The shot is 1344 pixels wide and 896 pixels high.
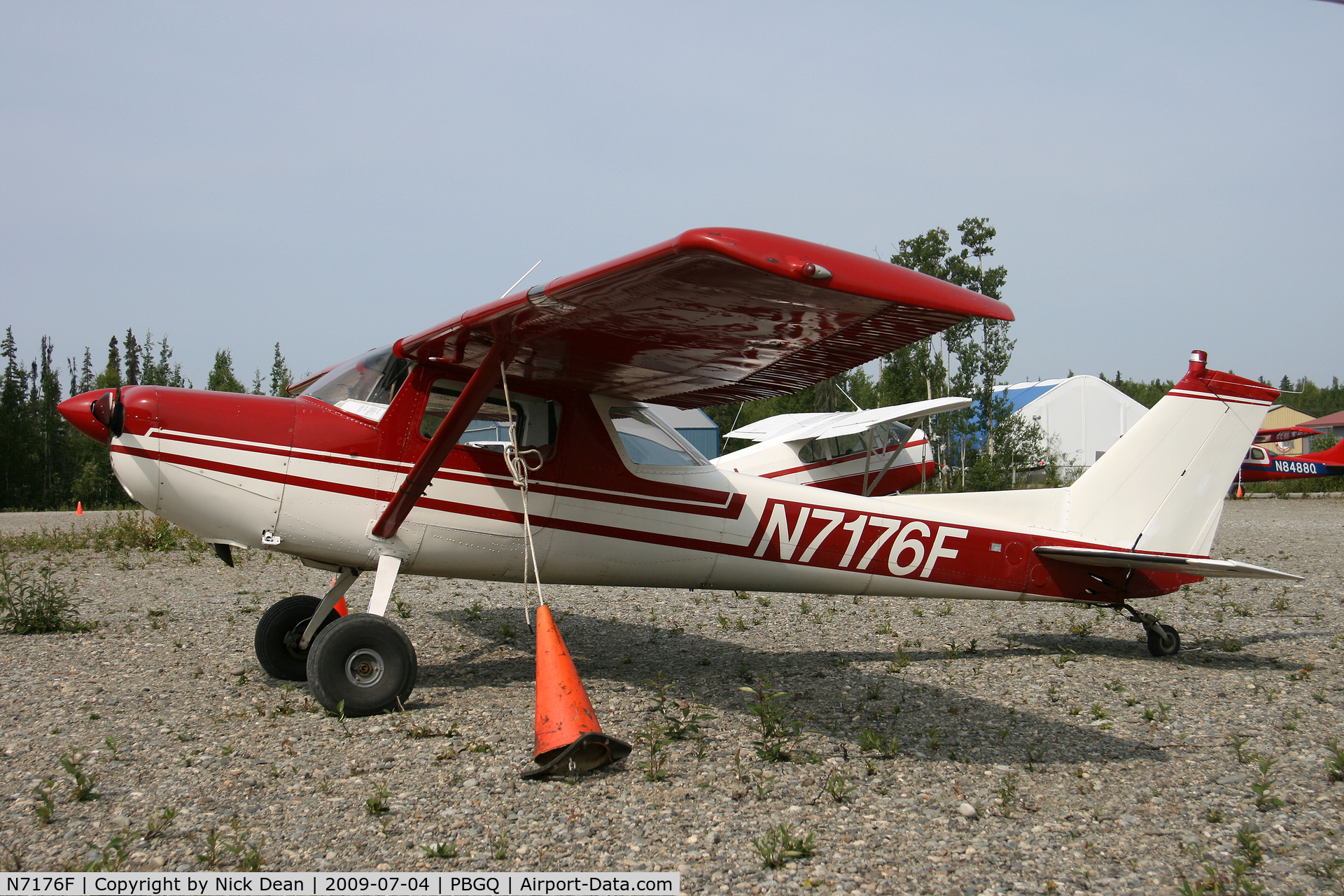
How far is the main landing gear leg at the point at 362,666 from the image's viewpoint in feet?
15.6

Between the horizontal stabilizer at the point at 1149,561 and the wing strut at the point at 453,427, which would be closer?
the wing strut at the point at 453,427

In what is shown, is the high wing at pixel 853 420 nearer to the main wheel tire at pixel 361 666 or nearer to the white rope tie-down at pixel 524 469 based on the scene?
the white rope tie-down at pixel 524 469

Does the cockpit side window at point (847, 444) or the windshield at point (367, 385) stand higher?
the windshield at point (367, 385)

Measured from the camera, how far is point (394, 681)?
492 cm

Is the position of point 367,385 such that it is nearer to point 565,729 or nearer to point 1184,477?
point 565,729

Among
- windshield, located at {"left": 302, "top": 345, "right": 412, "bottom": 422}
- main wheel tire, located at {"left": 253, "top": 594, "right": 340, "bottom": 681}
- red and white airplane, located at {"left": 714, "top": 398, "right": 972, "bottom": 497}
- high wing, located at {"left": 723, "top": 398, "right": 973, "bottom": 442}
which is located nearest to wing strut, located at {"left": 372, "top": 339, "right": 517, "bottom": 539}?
windshield, located at {"left": 302, "top": 345, "right": 412, "bottom": 422}

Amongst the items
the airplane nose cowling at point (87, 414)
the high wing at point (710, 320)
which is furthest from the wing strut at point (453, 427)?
the airplane nose cowling at point (87, 414)

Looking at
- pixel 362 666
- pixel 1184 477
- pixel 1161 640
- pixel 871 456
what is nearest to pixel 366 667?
pixel 362 666

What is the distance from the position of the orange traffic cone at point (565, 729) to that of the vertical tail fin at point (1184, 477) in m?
4.66

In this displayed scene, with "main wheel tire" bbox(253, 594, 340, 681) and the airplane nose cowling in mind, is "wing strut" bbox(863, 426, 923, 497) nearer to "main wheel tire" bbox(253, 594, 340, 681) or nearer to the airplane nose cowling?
"main wheel tire" bbox(253, 594, 340, 681)

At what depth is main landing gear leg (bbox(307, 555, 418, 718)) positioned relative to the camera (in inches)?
187

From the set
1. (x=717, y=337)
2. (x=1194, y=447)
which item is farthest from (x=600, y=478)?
(x=1194, y=447)

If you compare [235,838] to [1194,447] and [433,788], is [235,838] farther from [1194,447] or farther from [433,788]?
[1194,447]

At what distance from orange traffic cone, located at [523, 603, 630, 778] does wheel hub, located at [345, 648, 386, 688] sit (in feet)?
3.99
